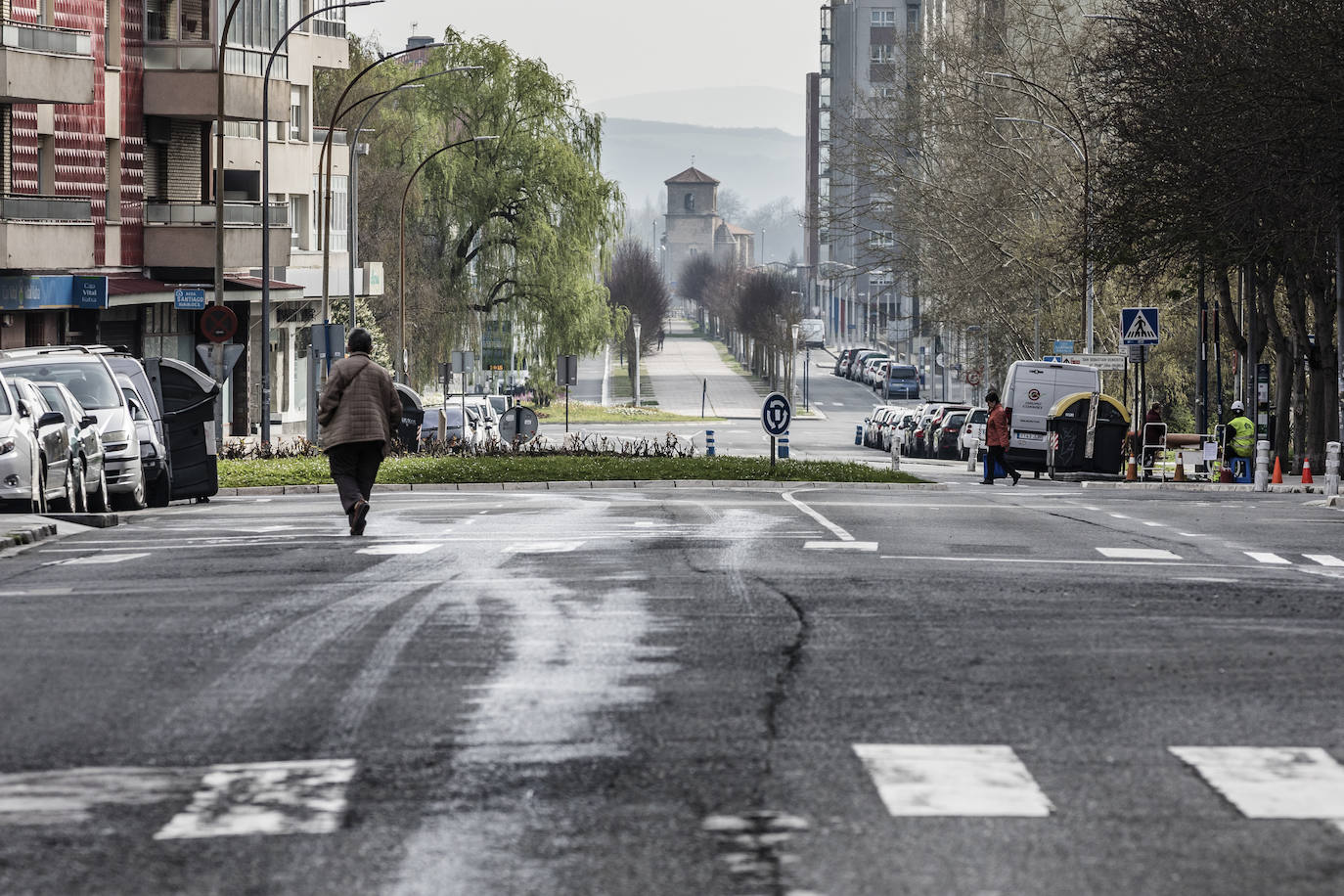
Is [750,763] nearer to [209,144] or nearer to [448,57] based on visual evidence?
[209,144]

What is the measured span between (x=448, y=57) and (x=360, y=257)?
31.9 feet

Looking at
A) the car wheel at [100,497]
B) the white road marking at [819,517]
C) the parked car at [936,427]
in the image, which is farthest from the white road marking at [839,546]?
the parked car at [936,427]

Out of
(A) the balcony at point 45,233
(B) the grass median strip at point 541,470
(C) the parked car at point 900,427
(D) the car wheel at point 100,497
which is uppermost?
(A) the balcony at point 45,233

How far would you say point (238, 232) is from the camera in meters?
50.9

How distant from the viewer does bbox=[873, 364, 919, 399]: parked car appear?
115 m

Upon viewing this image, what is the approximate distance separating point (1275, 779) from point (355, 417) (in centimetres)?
1246

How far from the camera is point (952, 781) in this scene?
714cm

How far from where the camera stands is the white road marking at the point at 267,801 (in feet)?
21.2

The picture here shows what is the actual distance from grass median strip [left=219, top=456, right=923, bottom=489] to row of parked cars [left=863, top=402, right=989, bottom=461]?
21451 mm

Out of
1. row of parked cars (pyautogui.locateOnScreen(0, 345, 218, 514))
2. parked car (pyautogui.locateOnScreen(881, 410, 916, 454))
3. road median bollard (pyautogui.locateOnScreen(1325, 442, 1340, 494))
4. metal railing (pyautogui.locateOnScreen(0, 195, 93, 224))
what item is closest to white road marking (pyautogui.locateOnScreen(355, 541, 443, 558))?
row of parked cars (pyautogui.locateOnScreen(0, 345, 218, 514))

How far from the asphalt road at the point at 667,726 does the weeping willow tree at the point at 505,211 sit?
53841mm

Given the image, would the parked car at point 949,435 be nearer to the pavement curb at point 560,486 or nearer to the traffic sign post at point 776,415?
the pavement curb at point 560,486

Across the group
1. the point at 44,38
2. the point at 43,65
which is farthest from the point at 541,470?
the point at 44,38

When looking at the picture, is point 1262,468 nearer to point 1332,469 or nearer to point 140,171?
point 1332,469
